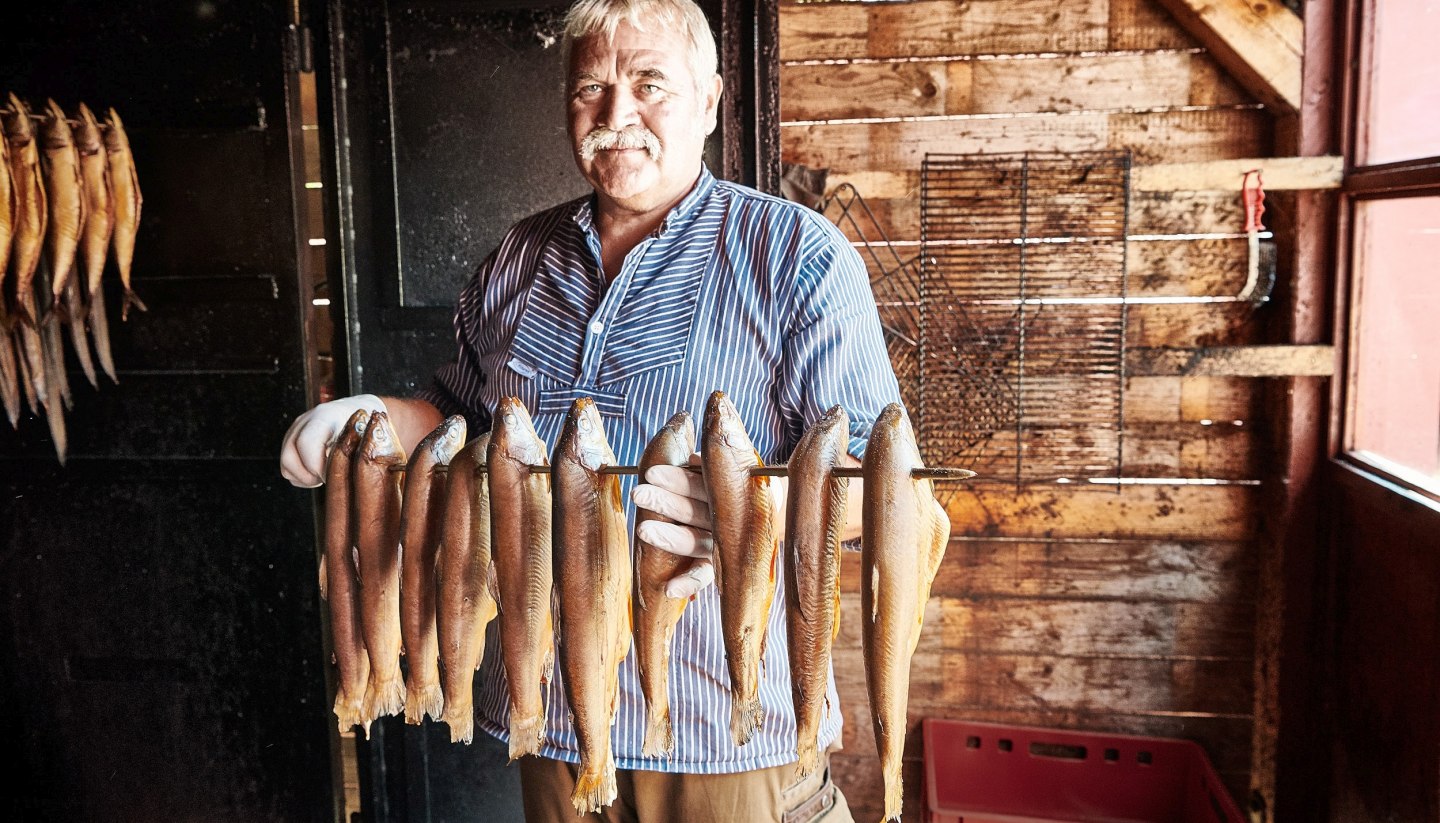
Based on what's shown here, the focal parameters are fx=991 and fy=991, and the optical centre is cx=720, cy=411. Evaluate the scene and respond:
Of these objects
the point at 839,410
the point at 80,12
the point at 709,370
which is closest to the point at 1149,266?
the point at 709,370

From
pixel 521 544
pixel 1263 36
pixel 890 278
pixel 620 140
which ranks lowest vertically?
pixel 521 544

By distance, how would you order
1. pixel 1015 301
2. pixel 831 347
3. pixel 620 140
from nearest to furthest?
pixel 831 347 → pixel 620 140 → pixel 1015 301

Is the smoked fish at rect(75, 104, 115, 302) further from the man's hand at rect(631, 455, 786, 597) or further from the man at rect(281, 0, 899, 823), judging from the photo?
the man's hand at rect(631, 455, 786, 597)

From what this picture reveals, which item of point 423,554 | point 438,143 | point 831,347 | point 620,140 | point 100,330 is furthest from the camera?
point 438,143

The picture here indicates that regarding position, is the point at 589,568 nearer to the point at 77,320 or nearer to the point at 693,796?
the point at 693,796

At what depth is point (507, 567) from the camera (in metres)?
1.51

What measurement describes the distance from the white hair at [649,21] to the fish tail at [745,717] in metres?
1.23

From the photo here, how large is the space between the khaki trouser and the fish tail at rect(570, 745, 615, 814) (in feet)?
1.08

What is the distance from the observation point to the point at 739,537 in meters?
1.36

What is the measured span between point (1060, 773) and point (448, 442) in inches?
118

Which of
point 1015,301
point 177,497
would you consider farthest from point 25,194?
point 1015,301

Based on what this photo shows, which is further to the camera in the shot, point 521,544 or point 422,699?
point 422,699

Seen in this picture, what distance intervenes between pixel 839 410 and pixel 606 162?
85 cm

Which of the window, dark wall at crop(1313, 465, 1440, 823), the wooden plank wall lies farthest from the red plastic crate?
the window
